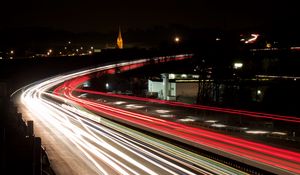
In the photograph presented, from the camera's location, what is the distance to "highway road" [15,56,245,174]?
39.2ft

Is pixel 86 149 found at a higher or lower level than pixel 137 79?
lower

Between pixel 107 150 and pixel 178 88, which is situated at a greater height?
pixel 178 88

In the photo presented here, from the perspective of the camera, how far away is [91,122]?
70.9 ft

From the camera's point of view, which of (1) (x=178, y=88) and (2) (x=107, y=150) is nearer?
(2) (x=107, y=150)

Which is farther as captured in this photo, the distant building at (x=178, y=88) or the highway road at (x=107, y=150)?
the distant building at (x=178, y=88)

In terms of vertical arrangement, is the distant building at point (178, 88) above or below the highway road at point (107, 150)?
above

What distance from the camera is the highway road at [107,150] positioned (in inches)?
470

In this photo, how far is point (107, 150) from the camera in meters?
14.8

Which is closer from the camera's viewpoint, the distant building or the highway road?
the highway road

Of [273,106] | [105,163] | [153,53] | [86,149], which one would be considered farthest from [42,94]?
[153,53]

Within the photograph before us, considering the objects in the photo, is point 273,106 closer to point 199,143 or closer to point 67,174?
point 199,143

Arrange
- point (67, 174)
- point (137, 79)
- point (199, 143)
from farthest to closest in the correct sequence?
point (137, 79) < point (199, 143) < point (67, 174)

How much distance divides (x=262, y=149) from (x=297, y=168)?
86.3 inches

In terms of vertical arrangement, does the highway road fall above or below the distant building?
below
